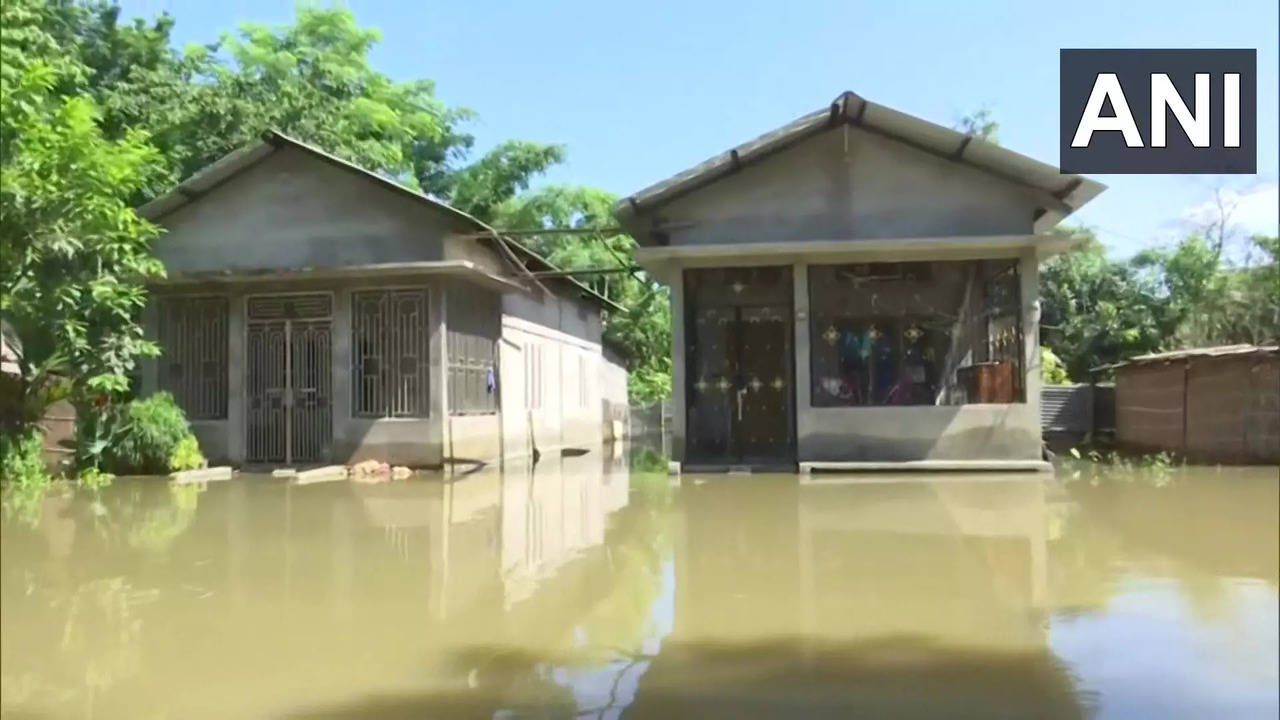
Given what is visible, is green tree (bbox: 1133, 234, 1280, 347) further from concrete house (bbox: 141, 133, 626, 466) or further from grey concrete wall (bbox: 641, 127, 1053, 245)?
concrete house (bbox: 141, 133, 626, 466)

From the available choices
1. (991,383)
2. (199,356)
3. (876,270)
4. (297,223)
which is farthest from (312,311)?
(991,383)

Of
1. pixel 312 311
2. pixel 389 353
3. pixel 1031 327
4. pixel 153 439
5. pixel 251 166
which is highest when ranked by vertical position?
pixel 251 166

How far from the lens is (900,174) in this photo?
421 inches

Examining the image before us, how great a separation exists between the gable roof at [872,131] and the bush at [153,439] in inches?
188

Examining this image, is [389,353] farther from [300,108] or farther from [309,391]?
[300,108]

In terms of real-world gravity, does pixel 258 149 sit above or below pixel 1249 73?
above

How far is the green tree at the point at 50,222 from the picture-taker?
219cm

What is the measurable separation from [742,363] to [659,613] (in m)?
8.10

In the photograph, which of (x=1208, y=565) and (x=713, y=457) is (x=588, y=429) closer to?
(x=713, y=457)

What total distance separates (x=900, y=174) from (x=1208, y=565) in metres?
7.44

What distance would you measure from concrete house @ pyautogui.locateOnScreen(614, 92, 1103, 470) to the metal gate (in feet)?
12.6

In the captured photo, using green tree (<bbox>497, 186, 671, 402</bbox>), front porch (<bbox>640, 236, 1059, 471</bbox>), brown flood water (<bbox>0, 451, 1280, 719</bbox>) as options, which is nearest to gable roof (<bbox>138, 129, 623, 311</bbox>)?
green tree (<bbox>497, 186, 671, 402</bbox>)

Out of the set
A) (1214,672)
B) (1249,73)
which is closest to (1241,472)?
(1214,672)

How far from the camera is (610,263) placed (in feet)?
46.5
